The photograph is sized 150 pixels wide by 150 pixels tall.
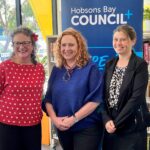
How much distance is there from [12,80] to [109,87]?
75cm

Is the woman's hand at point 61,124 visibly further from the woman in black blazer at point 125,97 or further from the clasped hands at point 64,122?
the woman in black blazer at point 125,97

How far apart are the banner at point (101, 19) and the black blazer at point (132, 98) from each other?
0.65 metres

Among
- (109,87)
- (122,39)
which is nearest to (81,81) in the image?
(109,87)

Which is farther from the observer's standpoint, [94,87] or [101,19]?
[101,19]

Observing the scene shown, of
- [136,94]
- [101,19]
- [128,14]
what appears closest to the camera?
[136,94]

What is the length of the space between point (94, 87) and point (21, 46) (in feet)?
2.13

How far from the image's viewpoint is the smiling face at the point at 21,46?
2415 millimetres

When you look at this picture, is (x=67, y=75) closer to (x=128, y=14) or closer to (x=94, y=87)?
(x=94, y=87)

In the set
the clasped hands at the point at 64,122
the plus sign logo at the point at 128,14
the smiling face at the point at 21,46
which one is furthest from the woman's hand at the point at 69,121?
the plus sign logo at the point at 128,14

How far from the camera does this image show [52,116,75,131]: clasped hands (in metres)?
2.32

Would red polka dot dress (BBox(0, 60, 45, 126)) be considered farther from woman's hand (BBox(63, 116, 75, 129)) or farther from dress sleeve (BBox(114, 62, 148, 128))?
dress sleeve (BBox(114, 62, 148, 128))

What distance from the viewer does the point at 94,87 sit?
235 cm

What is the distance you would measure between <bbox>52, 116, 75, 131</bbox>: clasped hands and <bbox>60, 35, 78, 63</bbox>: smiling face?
1.51 ft

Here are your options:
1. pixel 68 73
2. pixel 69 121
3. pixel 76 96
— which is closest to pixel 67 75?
pixel 68 73
